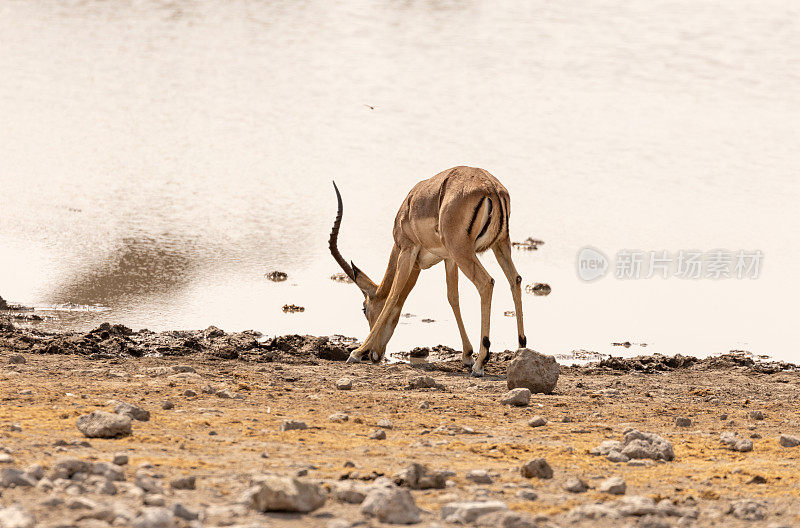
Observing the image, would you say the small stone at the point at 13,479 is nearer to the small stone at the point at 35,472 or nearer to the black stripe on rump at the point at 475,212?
the small stone at the point at 35,472

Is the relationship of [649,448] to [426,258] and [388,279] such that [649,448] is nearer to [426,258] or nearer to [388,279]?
[426,258]

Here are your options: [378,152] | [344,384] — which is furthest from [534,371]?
[378,152]

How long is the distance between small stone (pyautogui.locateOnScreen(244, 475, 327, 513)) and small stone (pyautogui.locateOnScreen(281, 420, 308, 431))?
1990 mm

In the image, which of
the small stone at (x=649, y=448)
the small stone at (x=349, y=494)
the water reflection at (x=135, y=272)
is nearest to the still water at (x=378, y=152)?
the water reflection at (x=135, y=272)

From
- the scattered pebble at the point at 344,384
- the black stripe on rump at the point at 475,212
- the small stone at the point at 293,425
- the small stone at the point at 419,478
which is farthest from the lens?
the black stripe on rump at the point at 475,212

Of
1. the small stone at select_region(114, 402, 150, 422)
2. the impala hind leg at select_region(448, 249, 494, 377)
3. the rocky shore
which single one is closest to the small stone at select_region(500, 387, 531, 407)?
the rocky shore

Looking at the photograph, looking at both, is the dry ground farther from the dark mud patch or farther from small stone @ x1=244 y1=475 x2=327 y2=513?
the dark mud patch

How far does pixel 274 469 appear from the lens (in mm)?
6160

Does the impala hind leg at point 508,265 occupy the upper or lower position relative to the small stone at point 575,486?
upper

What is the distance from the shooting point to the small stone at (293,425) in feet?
24.1

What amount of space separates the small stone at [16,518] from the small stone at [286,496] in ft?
2.99

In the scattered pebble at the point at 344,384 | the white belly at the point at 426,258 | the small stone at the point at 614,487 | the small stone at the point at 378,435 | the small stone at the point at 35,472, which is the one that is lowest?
the scattered pebble at the point at 344,384

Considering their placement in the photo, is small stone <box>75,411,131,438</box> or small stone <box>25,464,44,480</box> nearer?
small stone <box>25,464,44,480</box>

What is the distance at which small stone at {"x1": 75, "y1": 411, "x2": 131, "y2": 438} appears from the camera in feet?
22.1
